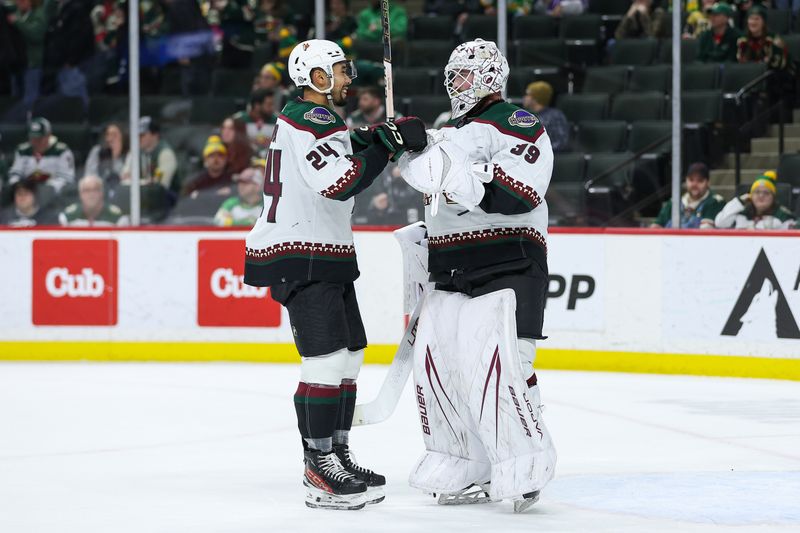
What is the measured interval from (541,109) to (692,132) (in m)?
1.07

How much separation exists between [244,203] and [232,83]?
53.4 inches

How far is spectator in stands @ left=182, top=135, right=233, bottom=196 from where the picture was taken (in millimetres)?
9602

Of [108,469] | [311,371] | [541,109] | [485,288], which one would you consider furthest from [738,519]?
[541,109]

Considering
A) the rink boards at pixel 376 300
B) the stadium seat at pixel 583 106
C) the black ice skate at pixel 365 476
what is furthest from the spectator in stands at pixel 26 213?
the black ice skate at pixel 365 476

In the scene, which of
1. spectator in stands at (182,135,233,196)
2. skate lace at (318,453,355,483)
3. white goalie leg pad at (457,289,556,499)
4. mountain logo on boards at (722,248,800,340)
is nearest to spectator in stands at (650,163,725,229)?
mountain logo on boards at (722,248,800,340)

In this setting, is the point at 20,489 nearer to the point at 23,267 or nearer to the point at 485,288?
the point at 485,288

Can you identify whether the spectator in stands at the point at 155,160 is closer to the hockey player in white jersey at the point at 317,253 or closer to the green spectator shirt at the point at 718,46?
the green spectator shirt at the point at 718,46

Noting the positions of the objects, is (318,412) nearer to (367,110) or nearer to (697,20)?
(367,110)

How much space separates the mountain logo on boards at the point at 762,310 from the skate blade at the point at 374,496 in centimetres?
398

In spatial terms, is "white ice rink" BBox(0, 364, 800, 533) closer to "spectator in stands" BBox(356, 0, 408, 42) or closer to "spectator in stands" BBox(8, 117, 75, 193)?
"spectator in stands" BBox(8, 117, 75, 193)

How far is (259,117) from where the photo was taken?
984 centimetres

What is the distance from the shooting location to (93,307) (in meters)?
9.41

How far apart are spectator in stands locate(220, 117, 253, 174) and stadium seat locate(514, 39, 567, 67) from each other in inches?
72.0

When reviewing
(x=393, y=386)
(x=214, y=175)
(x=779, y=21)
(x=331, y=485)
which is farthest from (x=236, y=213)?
(x=331, y=485)
